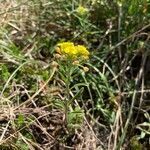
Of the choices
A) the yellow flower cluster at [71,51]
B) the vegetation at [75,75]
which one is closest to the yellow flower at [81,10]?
the vegetation at [75,75]

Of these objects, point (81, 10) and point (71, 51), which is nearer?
point (71, 51)

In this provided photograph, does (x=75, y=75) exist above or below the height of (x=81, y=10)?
below

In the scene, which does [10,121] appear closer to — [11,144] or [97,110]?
[11,144]

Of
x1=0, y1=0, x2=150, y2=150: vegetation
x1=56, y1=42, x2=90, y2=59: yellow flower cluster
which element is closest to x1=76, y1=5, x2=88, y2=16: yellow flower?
x1=0, y1=0, x2=150, y2=150: vegetation

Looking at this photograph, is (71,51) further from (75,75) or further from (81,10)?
(81,10)

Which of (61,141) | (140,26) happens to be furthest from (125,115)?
(140,26)

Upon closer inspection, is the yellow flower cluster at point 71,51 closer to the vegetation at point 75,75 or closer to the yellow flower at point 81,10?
the vegetation at point 75,75

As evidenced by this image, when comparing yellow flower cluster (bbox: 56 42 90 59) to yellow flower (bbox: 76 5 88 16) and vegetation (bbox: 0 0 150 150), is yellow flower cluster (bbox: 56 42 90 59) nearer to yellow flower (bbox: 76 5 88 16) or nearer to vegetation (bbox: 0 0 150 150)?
vegetation (bbox: 0 0 150 150)

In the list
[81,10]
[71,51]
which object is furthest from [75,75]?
[81,10]

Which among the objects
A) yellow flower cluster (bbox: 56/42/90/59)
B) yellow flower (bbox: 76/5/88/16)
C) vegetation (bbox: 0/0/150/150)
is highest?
yellow flower (bbox: 76/5/88/16)
